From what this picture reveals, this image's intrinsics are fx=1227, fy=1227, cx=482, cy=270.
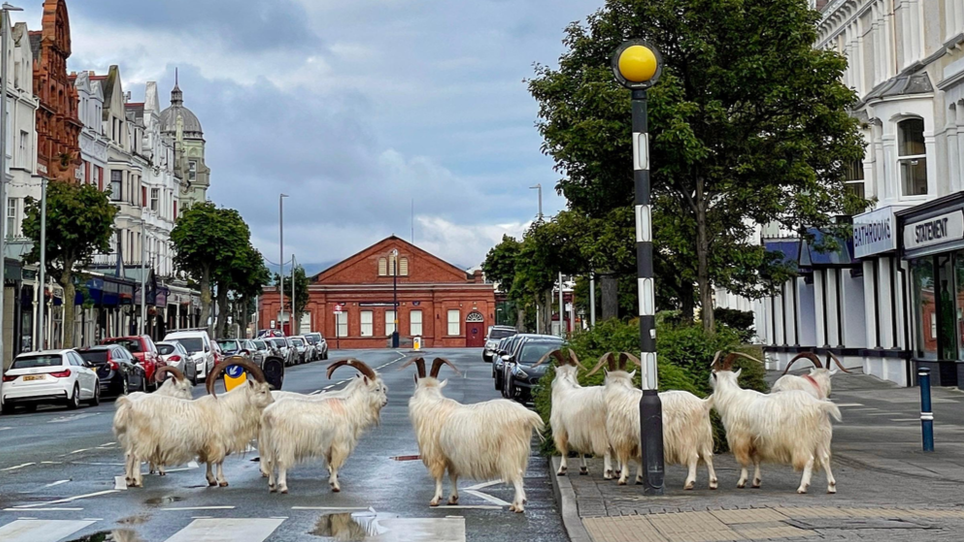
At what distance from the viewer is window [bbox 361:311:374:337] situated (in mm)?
117250

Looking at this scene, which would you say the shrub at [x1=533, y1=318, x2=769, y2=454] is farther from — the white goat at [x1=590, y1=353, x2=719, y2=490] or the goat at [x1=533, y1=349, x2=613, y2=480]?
the white goat at [x1=590, y1=353, x2=719, y2=490]

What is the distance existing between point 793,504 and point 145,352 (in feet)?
104

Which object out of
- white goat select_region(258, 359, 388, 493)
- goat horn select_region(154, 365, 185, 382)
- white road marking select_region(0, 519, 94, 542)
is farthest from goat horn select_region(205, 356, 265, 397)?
white road marking select_region(0, 519, 94, 542)

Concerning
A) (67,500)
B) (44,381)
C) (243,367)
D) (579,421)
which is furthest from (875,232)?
(67,500)

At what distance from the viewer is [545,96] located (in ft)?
75.8

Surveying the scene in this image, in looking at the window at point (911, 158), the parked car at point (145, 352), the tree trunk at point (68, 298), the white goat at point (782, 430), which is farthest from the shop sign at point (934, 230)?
the tree trunk at point (68, 298)

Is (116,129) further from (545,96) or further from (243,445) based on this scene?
(243,445)

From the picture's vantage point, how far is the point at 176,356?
4141 centimetres

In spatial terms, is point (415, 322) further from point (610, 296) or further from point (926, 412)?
point (926, 412)

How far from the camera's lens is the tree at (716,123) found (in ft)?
70.0

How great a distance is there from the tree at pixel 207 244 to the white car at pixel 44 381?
1355 inches

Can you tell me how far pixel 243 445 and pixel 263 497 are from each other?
139 cm

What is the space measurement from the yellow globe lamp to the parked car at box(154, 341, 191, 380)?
101 ft

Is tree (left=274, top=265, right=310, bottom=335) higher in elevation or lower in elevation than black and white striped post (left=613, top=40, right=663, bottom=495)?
higher
